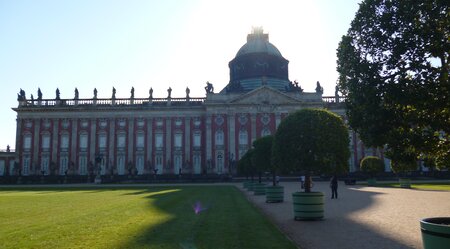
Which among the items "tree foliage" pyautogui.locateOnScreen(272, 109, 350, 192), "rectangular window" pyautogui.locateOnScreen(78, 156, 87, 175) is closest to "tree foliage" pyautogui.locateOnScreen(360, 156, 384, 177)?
"tree foliage" pyautogui.locateOnScreen(272, 109, 350, 192)

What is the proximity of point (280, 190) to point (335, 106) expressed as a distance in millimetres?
48335

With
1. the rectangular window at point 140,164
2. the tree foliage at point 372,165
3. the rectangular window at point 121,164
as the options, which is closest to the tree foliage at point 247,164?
the tree foliage at point 372,165

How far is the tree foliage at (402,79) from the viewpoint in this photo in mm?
8836

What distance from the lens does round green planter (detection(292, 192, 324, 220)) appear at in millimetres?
15703

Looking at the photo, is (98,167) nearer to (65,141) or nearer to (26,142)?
(65,141)

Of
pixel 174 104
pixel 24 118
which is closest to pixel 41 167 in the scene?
pixel 24 118

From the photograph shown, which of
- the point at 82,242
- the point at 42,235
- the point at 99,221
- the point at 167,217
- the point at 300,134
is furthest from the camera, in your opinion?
the point at 300,134

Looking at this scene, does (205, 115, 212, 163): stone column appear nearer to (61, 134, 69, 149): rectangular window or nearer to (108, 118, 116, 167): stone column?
(108, 118, 116, 167): stone column

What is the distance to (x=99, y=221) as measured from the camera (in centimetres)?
1462

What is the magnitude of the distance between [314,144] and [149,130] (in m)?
55.9

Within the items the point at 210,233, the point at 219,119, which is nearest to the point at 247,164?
the point at 210,233

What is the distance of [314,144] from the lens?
17141mm

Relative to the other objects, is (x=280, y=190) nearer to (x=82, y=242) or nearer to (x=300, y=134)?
(x=300, y=134)

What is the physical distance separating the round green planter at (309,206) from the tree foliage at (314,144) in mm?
1579
